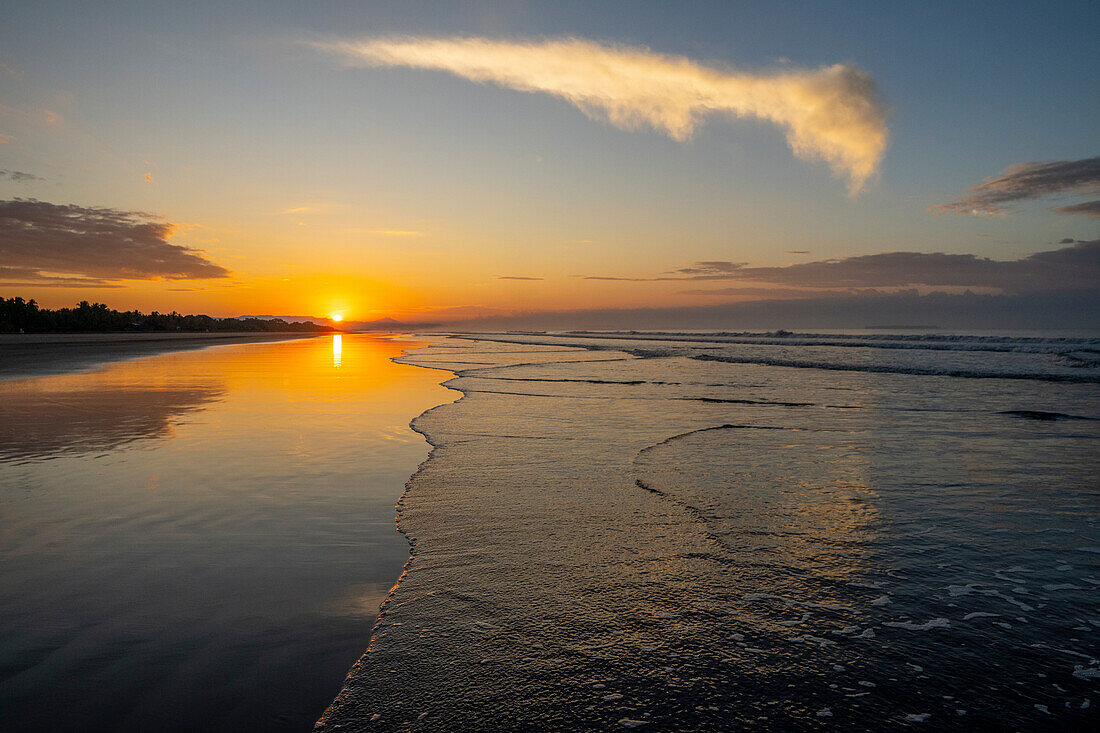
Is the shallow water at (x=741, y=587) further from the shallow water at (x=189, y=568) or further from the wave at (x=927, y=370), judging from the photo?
the wave at (x=927, y=370)

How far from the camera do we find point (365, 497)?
19.9 ft

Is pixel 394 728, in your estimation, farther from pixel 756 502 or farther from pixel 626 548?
pixel 756 502

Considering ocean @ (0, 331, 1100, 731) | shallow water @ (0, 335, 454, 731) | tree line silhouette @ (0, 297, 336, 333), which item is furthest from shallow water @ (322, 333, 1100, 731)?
tree line silhouette @ (0, 297, 336, 333)

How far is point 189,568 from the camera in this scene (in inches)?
165

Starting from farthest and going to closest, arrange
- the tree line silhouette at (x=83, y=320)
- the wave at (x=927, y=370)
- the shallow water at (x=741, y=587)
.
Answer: the tree line silhouette at (x=83, y=320)
the wave at (x=927, y=370)
the shallow water at (x=741, y=587)

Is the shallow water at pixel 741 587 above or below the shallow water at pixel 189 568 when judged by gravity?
below

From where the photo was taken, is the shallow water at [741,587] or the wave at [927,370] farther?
the wave at [927,370]

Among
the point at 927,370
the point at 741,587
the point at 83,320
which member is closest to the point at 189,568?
the point at 741,587

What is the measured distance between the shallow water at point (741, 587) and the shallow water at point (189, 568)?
431 mm

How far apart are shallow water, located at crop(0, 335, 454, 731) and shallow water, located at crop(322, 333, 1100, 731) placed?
0.43 metres

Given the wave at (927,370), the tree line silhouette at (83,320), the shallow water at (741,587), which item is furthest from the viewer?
the tree line silhouette at (83,320)

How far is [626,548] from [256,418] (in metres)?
9.09

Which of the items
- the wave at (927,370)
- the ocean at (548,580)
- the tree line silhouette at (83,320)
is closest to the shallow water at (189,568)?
the ocean at (548,580)

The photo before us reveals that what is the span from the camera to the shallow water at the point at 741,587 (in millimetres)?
2709
